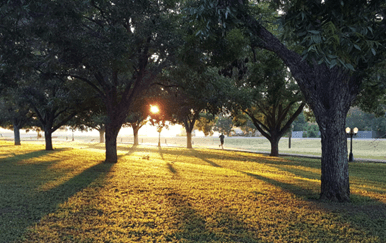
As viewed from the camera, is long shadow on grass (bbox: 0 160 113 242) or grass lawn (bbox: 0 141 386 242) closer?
grass lawn (bbox: 0 141 386 242)

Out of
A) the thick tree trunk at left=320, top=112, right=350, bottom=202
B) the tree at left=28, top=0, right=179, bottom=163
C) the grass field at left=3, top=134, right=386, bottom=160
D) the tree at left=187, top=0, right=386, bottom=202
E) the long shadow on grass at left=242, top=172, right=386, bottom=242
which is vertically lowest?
the grass field at left=3, top=134, right=386, bottom=160

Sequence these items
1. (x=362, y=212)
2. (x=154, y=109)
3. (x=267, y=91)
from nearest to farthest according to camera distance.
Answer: (x=362, y=212)
(x=267, y=91)
(x=154, y=109)

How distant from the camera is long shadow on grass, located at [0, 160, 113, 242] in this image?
18.2ft

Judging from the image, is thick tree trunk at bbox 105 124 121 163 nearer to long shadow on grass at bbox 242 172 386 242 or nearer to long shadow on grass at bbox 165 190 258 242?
long shadow on grass at bbox 165 190 258 242

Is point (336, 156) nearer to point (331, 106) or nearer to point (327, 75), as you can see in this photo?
point (331, 106)

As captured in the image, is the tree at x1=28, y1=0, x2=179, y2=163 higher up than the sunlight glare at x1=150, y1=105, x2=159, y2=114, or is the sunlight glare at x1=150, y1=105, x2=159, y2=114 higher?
the tree at x1=28, y1=0, x2=179, y2=163

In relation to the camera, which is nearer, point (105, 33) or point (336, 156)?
point (336, 156)

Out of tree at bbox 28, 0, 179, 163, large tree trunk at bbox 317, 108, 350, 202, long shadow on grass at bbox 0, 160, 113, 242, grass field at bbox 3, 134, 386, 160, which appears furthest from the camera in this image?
grass field at bbox 3, 134, 386, 160

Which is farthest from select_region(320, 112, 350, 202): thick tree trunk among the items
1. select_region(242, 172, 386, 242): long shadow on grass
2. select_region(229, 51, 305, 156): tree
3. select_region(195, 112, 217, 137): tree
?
select_region(195, 112, 217, 137): tree

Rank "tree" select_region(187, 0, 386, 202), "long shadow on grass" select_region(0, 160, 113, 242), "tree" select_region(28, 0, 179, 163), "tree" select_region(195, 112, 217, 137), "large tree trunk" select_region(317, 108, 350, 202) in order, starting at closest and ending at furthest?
"long shadow on grass" select_region(0, 160, 113, 242)
"tree" select_region(187, 0, 386, 202)
"large tree trunk" select_region(317, 108, 350, 202)
"tree" select_region(28, 0, 179, 163)
"tree" select_region(195, 112, 217, 137)

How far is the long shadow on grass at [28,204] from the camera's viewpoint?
18.2 ft

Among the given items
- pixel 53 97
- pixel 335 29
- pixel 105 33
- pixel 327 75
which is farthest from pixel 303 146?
pixel 335 29

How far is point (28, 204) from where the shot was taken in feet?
24.3

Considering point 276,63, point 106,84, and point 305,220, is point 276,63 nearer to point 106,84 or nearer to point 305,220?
point 305,220
